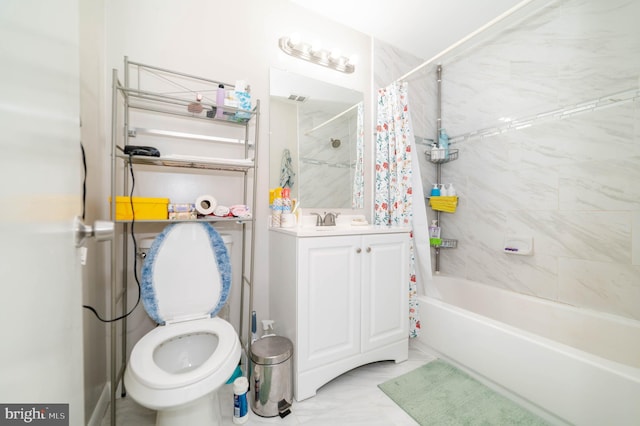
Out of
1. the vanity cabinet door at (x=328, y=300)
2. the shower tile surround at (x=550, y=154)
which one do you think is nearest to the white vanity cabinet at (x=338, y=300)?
the vanity cabinet door at (x=328, y=300)

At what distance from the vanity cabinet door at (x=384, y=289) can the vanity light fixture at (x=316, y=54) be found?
1431mm

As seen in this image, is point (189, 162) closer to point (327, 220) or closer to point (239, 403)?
point (327, 220)

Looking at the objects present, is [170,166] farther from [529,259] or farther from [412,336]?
[529,259]

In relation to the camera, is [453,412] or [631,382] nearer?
[631,382]

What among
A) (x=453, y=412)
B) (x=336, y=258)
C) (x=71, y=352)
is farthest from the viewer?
(x=336, y=258)

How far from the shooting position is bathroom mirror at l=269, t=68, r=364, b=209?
1843mm

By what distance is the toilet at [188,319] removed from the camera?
101cm

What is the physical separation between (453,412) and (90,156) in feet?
7.47

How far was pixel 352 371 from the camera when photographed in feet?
5.61

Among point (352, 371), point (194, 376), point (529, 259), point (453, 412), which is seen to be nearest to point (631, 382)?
point (453, 412)

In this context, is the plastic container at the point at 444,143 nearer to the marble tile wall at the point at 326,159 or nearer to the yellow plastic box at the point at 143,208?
the marble tile wall at the point at 326,159

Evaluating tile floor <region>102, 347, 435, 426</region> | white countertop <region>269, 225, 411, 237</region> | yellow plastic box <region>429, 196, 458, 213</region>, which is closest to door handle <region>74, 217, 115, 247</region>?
white countertop <region>269, 225, 411, 237</region>

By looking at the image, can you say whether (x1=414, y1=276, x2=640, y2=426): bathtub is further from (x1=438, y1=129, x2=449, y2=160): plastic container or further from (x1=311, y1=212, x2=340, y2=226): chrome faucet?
(x1=438, y1=129, x2=449, y2=160): plastic container

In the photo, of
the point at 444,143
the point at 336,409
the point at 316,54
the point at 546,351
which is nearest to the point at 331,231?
the point at 336,409
